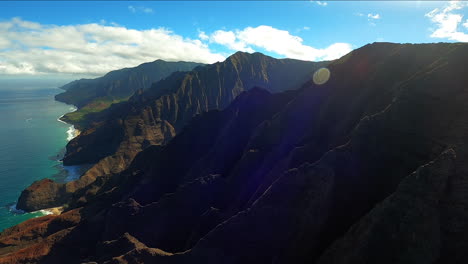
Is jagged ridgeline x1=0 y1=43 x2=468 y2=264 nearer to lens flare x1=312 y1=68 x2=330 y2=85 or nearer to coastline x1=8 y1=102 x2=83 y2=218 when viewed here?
lens flare x1=312 y1=68 x2=330 y2=85

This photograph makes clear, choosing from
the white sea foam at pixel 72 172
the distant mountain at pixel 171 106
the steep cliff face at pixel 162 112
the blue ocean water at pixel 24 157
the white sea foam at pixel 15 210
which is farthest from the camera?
the distant mountain at pixel 171 106

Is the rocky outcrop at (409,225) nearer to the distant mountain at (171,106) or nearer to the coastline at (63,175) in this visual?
the coastline at (63,175)

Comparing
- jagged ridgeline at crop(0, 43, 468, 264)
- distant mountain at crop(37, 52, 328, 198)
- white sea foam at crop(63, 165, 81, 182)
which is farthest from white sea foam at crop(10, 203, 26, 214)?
white sea foam at crop(63, 165, 81, 182)

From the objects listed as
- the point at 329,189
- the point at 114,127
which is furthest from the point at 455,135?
the point at 114,127

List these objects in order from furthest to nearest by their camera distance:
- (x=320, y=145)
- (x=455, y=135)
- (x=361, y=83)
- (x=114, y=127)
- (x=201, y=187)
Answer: (x=114, y=127)
(x=361, y=83)
(x=201, y=187)
(x=320, y=145)
(x=455, y=135)

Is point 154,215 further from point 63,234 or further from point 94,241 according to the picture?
point 63,234

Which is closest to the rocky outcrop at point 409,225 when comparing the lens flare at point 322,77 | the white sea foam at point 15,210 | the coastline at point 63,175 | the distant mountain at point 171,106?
the lens flare at point 322,77

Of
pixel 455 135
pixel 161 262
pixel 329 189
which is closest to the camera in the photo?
pixel 455 135

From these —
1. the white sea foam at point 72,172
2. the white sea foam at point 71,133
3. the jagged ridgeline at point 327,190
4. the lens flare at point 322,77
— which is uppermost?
the lens flare at point 322,77
